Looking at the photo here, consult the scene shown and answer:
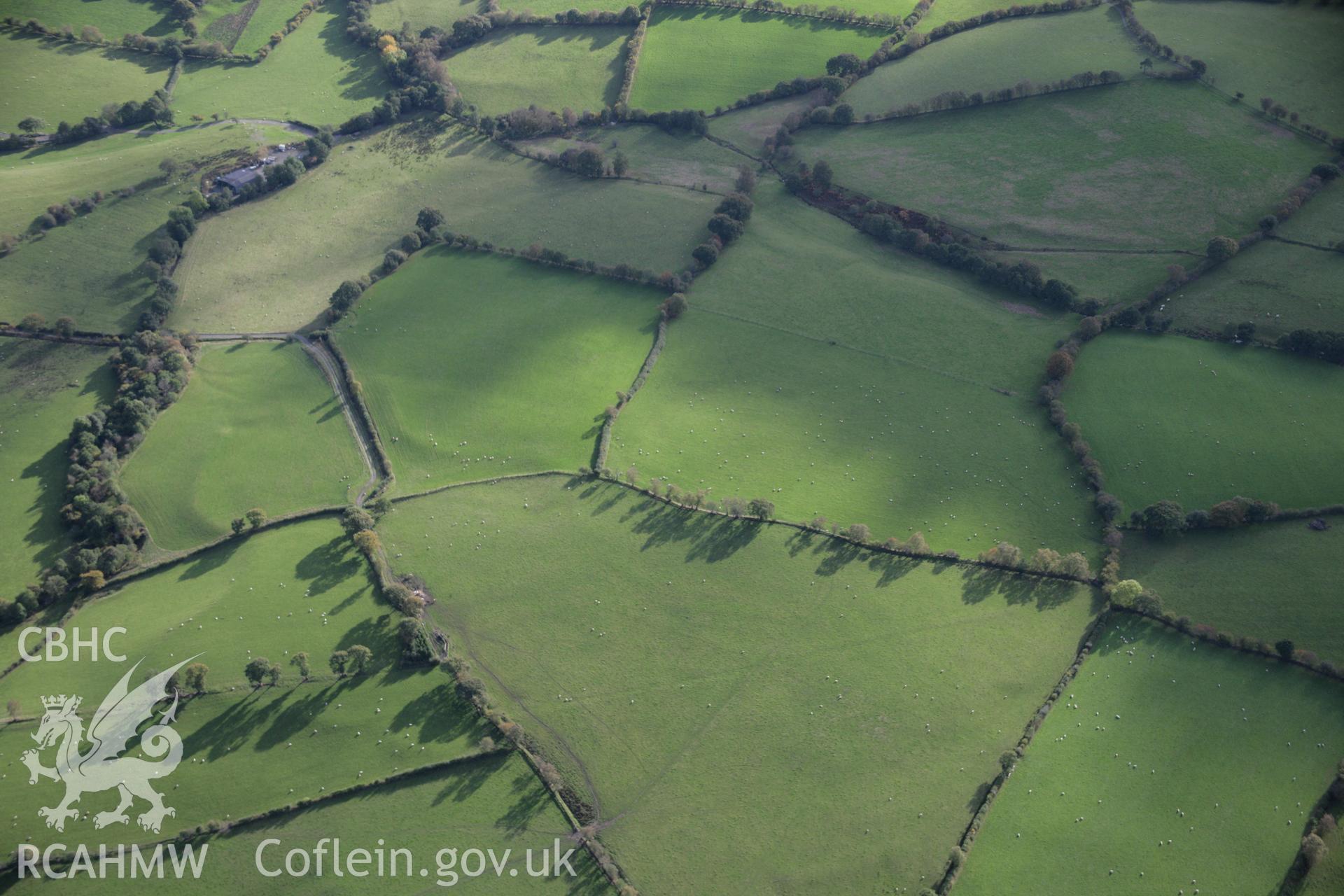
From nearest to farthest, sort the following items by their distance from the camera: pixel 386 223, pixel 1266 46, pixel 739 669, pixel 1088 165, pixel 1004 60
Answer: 1. pixel 739 669
2. pixel 1088 165
3. pixel 386 223
4. pixel 1266 46
5. pixel 1004 60

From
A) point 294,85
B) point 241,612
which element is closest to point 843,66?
point 294,85

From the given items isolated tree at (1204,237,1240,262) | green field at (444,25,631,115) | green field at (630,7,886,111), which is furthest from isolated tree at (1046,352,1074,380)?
Answer: green field at (444,25,631,115)

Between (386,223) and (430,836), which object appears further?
(386,223)

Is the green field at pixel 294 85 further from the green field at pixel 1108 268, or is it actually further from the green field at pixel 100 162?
the green field at pixel 1108 268

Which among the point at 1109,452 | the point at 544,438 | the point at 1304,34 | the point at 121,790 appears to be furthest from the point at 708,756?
the point at 1304,34

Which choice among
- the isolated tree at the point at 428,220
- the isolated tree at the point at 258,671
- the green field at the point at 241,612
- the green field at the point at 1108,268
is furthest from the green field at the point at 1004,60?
the isolated tree at the point at 258,671

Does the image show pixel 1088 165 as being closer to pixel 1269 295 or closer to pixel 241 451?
pixel 1269 295

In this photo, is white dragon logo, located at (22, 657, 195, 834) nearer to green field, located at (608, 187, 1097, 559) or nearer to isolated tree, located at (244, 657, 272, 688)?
isolated tree, located at (244, 657, 272, 688)
